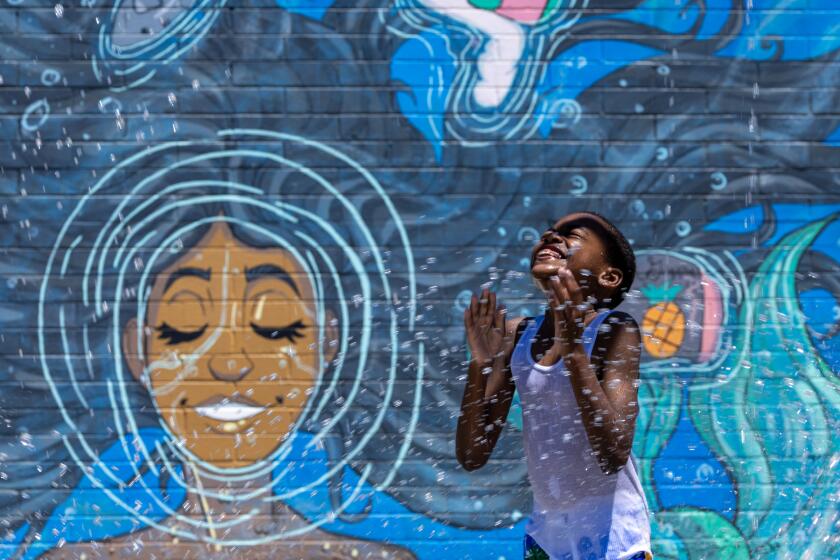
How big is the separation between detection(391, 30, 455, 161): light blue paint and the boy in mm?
2836

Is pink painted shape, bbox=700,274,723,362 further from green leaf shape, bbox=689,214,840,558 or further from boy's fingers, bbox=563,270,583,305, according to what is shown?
boy's fingers, bbox=563,270,583,305

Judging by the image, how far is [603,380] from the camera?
291 cm

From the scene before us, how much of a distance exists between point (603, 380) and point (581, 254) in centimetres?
34

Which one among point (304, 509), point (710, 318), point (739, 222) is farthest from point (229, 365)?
point (739, 222)

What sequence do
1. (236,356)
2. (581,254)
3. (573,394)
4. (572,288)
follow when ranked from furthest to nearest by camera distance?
(236,356), (581,254), (573,394), (572,288)

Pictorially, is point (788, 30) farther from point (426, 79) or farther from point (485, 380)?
point (485, 380)

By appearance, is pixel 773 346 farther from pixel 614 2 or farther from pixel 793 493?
pixel 614 2

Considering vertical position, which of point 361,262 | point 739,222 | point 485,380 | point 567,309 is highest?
point 567,309

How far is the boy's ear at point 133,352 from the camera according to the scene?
19.4 ft

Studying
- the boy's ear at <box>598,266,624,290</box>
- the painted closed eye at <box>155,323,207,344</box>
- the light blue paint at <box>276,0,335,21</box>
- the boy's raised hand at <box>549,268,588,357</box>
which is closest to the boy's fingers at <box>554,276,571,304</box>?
the boy's raised hand at <box>549,268,588,357</box>

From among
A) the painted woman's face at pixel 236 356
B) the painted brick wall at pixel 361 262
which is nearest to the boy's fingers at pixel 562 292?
the painted brick wall at pixel 361 262

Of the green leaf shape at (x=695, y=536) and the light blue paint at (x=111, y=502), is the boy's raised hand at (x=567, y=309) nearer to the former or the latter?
the green leaf shape at (x=695, y=536)

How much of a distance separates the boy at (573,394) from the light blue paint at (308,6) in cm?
315

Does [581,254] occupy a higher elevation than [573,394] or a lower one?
higher
